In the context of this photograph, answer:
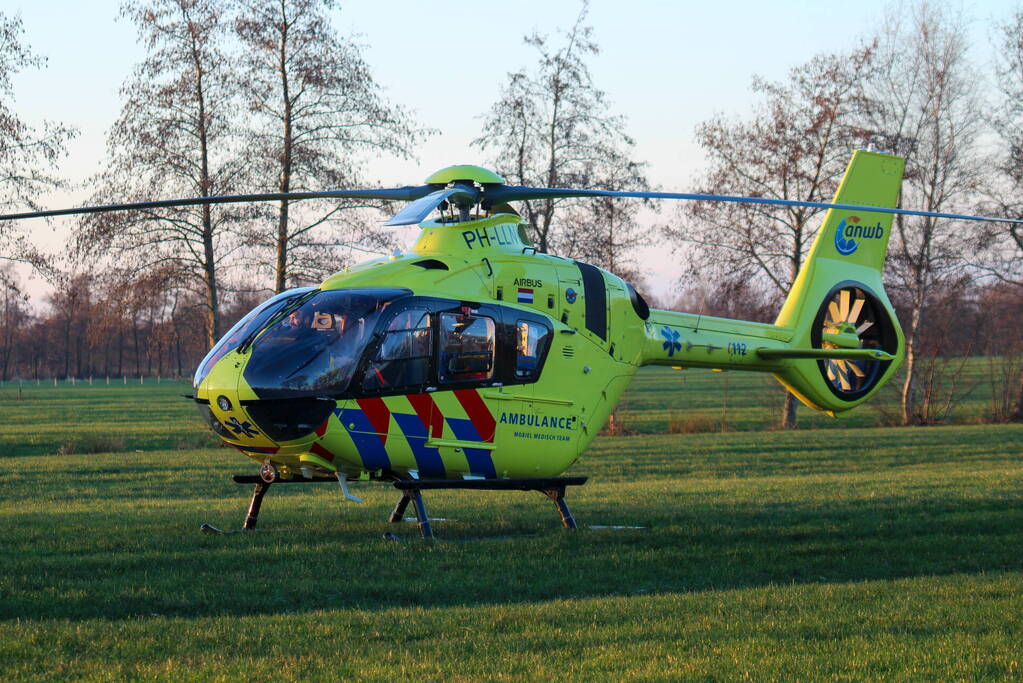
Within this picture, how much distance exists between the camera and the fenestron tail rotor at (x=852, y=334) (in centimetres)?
1519

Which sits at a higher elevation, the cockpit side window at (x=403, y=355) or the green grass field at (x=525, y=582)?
the cockpit side window at (x=403, y=355)

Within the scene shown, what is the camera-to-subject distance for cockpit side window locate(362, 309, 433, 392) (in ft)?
35.7

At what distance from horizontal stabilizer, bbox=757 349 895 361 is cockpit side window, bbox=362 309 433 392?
215 inches

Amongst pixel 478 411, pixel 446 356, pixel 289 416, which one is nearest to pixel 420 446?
pixel 478 411

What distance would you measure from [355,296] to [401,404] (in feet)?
4.03

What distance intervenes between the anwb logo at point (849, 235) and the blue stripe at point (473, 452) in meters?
6.96

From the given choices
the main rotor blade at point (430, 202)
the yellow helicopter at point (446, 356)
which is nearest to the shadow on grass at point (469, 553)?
the yellow helicopter at point (446, 356)

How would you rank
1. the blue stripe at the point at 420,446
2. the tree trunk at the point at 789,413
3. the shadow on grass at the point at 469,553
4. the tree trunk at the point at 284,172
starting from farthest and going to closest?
the tree trunk at the point at 789,413
the tree trunk at the point at 284,172
the blue stripe at the point at 420,446
the shadow on grass at the point at 469,553

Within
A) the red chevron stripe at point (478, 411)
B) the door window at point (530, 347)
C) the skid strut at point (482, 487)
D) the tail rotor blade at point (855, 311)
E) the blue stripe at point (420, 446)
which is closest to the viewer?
the blue stripe at point (420, 446)

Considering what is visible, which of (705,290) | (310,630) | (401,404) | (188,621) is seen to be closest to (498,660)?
(310,630)

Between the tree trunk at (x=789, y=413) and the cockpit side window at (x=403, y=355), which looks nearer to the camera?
the cockpit side window at (x=403, y=355)

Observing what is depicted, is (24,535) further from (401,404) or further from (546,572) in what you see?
(546,572)

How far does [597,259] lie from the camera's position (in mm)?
34094

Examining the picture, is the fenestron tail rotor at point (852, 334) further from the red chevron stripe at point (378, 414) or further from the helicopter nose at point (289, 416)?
the helicopter nose at point (289, 416)
